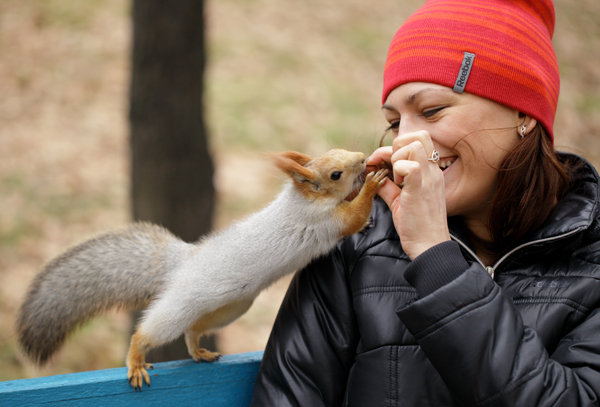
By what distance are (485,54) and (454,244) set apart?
18.7 inches

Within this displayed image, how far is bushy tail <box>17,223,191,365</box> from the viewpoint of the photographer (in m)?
1.42

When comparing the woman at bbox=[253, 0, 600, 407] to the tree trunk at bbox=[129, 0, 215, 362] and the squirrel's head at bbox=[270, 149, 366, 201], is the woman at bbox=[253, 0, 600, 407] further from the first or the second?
the tree trunk at bbox=[129, 0, 215, 362]

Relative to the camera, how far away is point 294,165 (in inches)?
59.8

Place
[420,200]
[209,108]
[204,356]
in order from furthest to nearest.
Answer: [209,108] → [204,356] → [420,200]

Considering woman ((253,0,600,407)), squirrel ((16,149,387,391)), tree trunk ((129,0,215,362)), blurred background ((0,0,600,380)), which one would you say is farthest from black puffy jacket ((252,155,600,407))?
blurred background ((0,0,600,380))

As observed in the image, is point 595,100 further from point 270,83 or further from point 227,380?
point 227,380

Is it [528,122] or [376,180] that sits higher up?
[528,122]

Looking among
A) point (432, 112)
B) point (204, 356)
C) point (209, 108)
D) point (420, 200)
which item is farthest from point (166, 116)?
point (209, 108)

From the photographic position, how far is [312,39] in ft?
23.9

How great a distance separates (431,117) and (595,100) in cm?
683

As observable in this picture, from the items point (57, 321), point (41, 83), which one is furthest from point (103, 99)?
point (57, 321)

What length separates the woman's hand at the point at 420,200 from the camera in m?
1.03

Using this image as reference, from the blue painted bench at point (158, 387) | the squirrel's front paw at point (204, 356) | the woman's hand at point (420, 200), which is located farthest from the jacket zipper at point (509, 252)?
the squirrel's front paw at point (204, 356)

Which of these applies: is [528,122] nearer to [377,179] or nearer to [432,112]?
[432,112]
